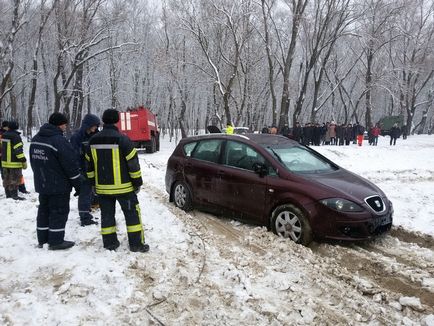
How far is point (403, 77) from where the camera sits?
1415 inches

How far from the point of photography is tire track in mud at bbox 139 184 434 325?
370 cm

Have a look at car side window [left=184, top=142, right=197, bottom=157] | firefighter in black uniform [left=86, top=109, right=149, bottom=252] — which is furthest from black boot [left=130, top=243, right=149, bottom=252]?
car side window [left=184, top=142, right=197, bottom=157]

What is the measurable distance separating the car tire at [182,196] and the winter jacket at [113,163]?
265 cm

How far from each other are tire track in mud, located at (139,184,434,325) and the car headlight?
573mm

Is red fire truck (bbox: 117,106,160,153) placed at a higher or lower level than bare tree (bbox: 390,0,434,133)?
lower

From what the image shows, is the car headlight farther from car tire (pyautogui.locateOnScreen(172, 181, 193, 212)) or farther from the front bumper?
car tire (pyautogui.locateOnScreen(172, 181, 193, 212))

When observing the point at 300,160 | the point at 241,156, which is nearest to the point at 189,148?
the point at 241,156

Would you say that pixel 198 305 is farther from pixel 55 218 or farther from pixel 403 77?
pixel 403 77

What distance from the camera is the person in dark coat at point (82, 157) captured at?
20.2 ft

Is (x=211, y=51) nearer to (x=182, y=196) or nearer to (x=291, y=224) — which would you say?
(x=182, y=196)

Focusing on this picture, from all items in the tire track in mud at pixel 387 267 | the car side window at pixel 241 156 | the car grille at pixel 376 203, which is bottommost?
the tire track in mud at pixel 387 267

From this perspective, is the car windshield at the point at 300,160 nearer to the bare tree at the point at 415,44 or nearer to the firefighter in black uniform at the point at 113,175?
the firefighter in black uniform at the point at 113,175

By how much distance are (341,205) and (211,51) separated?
24.6m

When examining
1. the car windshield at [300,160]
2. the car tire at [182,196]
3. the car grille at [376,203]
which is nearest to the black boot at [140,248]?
the car tire at [182,196]
